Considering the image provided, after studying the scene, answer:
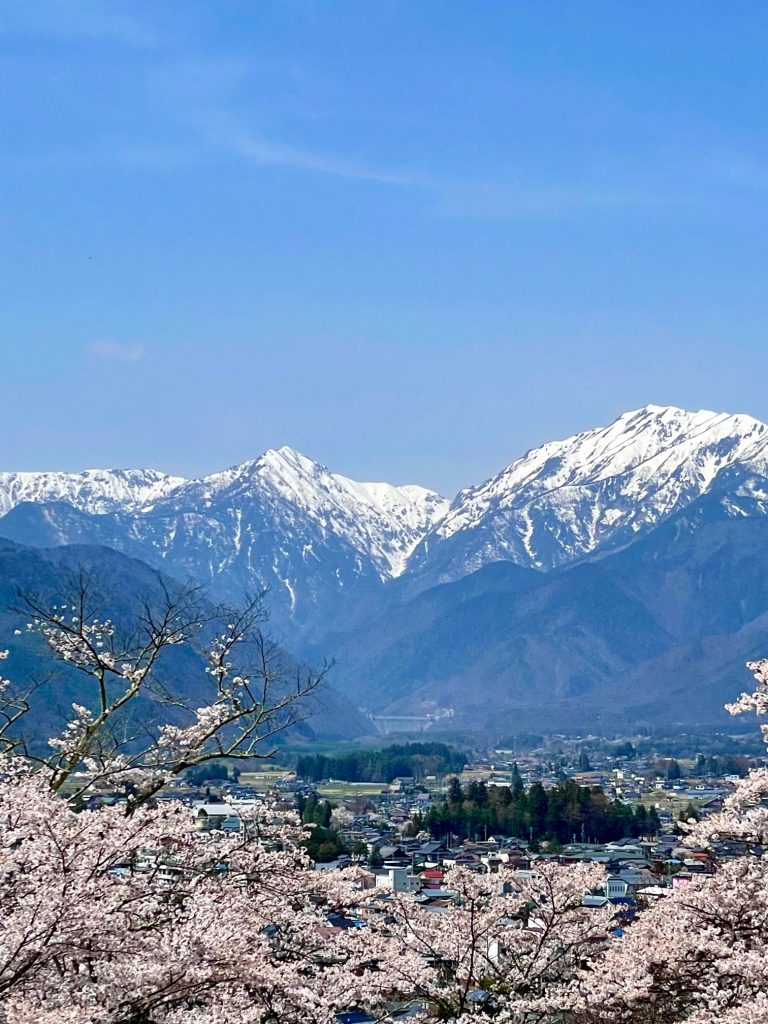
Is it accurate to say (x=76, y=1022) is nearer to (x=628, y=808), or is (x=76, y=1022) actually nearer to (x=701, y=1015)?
(x=701, y=1015)

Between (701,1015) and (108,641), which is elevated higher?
(108,641)

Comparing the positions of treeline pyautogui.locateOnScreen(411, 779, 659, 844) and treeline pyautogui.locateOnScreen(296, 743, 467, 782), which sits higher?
treeline pyautogui.locateOnScreen(296, 743, 467, 782)

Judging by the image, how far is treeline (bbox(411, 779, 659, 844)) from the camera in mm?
80125

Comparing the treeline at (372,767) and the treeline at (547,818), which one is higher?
the treeline at (372,767)

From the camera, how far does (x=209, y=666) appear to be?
18734 millimetres

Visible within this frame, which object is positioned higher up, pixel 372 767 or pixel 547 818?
pixel 372 767

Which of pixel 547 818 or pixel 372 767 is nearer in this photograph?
pixel 547 818

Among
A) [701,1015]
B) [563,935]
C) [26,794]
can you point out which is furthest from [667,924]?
[26,794]

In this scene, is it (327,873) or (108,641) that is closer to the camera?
(108,641)

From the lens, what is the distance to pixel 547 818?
264 feet

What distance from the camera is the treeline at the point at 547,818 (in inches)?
3155

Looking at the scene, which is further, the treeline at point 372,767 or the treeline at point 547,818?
the treeline at point 372,767

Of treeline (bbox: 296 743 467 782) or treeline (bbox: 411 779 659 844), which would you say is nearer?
treeline (bbox: 411 779 659 844)

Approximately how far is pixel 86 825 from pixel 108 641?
5111mm
